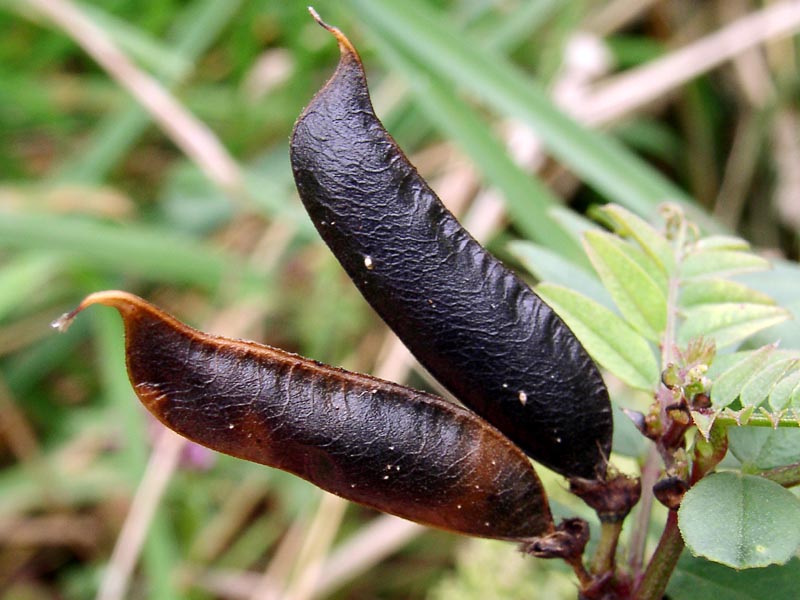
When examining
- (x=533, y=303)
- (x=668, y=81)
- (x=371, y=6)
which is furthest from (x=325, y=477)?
(x=668, y=81)

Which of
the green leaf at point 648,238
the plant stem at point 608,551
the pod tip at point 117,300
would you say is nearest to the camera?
the pod tip at point 117,300

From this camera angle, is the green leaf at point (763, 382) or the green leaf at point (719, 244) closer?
the green leaf at point (763, 382)

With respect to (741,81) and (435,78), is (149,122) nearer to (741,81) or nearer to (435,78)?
(435,78)

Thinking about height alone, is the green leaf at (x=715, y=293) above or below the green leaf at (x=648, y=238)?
below

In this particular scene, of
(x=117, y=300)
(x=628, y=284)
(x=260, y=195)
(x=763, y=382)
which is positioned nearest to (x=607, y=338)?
(x=628, y=284)

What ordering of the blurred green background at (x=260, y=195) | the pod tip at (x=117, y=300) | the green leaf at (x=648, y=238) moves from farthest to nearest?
the blurred green background at (x=260, y=195)
the green leaf at (x=648, y=238)
the pod tip at (x=117, y=300)

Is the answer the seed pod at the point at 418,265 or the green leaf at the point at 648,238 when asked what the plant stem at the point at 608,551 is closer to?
the seed pod at the point at 418,265

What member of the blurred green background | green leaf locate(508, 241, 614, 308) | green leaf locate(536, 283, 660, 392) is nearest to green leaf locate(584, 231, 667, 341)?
green leaf locate(536, 283, 660, 392)

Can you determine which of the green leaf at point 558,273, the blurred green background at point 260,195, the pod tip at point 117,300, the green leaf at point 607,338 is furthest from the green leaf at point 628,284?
the blurred green background at point 260,195
